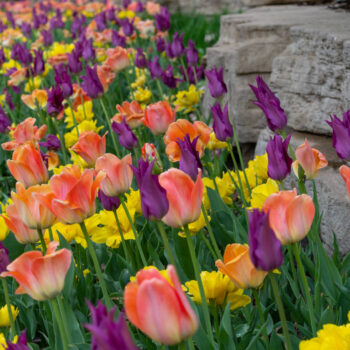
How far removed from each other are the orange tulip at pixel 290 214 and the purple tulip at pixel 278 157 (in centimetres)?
38

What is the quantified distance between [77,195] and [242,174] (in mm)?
1023

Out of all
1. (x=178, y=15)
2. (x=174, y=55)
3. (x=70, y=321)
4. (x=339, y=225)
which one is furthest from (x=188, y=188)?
Answer: (x=178, y=15)

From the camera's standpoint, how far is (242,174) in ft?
7.14

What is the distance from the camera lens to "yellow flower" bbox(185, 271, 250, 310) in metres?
1.33

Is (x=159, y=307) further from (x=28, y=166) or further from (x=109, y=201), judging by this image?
(x=28, y=166)

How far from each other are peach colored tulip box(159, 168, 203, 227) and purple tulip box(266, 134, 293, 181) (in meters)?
0.41

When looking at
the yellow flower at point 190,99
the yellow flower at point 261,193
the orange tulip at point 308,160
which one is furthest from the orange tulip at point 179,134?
the yellow flower at point 190,99

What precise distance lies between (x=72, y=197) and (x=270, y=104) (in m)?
0.69

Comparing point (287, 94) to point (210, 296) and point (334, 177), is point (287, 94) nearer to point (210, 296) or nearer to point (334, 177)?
point (334, 177)

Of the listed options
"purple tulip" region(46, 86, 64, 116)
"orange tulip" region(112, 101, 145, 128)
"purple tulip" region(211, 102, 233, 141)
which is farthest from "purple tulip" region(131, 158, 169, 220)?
"purple tulip" region(46, 86, 64, 116)

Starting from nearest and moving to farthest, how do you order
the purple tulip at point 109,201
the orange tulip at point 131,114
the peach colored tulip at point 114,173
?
1. the peach colored tulip at point 114,173
2. the purple tulip at point 109,201
3. the orange tulip at point 131,114

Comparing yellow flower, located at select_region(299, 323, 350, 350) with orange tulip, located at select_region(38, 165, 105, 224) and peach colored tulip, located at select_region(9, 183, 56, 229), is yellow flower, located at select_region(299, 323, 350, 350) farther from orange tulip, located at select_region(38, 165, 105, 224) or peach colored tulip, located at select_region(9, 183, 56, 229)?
peach colored tulip, located at select_region(9, 183, 56, 229)

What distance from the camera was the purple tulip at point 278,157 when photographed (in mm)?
1471

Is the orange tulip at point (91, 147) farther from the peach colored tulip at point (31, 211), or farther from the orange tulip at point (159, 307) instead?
the orange tulip at point (159, 307)
